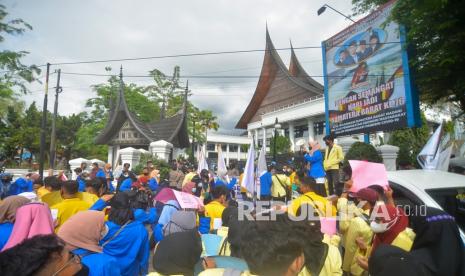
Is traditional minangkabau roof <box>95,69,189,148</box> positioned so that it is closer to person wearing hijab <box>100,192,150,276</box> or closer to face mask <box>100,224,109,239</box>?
person wearing hijab <box>100,192,150,276</box>

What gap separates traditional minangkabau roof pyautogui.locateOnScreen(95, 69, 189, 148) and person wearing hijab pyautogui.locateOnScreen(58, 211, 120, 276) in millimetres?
17307

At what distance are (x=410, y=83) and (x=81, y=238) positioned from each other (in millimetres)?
10594

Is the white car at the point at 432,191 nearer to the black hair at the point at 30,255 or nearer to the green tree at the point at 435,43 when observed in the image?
the black hair at the point at 30,255

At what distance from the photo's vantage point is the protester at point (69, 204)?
13.9 feet

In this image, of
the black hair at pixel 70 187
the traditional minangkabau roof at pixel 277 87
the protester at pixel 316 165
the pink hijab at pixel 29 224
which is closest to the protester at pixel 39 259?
the pink hijab at pixel 29 224

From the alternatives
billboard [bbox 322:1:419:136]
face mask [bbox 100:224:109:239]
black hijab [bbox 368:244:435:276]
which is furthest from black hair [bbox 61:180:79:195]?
billboard [bbox 322:1:419:136]

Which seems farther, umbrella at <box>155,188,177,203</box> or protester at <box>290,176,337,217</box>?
umbrella at <box>155,188,177,203</box>

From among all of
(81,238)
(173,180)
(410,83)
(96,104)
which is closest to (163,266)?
(81,238)

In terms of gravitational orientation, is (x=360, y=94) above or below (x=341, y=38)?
below

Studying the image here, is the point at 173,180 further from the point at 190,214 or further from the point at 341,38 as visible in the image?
the point at 341,38

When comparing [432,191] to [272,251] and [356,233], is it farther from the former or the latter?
[272,251]

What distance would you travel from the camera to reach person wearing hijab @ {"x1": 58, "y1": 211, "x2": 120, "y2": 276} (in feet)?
9.20

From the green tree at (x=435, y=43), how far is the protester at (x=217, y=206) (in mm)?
5255

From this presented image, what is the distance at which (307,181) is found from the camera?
13.2ft
